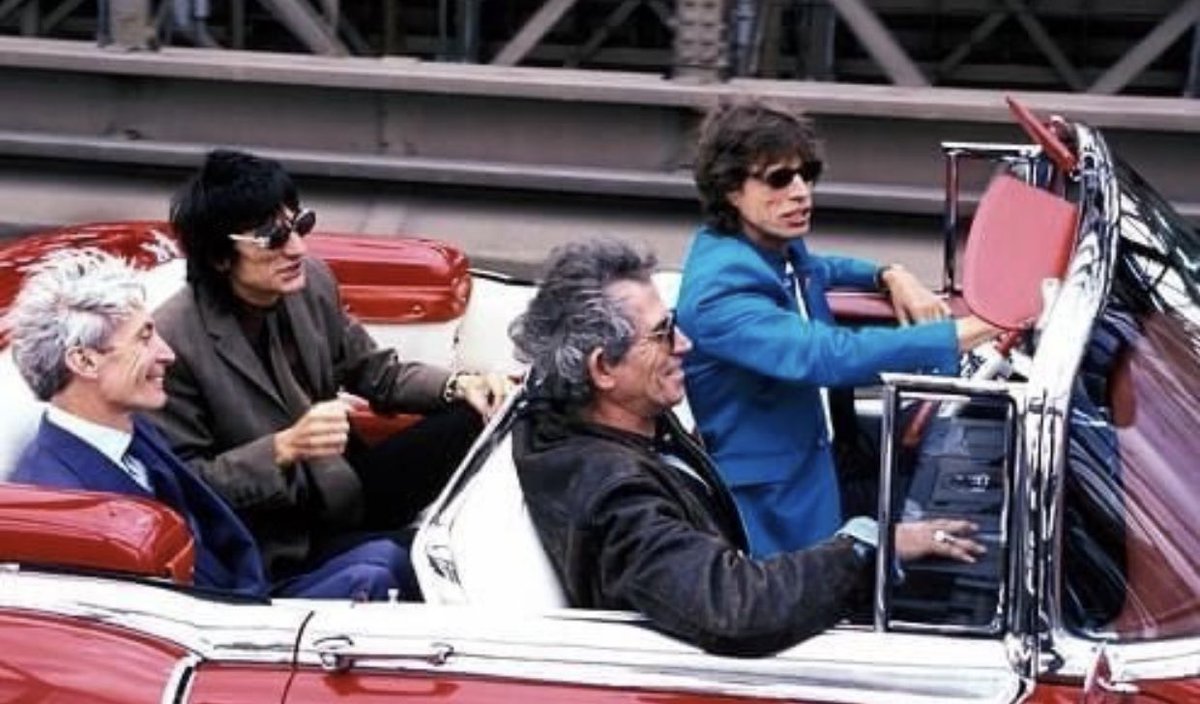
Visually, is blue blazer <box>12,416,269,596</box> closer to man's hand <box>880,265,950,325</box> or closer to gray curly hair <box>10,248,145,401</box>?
gray curly hair <box>10,248,145,401</box>

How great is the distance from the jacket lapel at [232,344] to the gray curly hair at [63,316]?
502 millimetres

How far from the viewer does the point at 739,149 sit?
3633mm

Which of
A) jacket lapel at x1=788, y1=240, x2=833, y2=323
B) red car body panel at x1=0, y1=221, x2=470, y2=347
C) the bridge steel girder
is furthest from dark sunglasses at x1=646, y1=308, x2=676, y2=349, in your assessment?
the bridge steel girder

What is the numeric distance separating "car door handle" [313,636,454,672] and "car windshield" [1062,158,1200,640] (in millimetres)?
814

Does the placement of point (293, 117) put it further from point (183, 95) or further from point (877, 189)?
point (877, 189)

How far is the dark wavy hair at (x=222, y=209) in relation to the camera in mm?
3871

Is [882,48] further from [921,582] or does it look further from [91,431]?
[921,582]

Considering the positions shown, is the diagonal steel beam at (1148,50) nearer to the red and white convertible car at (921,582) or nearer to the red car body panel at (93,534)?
the red and white convertible car at (921,582)

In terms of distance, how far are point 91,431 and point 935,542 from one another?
1294mm

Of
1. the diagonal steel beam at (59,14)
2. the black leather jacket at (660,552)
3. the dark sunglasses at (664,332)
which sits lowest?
the diagonal steel beam at (59,14)

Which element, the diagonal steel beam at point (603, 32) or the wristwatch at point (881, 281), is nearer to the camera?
the wristwatch at point (881, 281)

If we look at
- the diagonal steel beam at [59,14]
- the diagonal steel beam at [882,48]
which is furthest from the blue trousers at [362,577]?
the diagonal steel beam at [59,14]

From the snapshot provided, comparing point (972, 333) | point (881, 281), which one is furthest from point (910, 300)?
point (972, 333)

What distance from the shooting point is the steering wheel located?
341 cm
